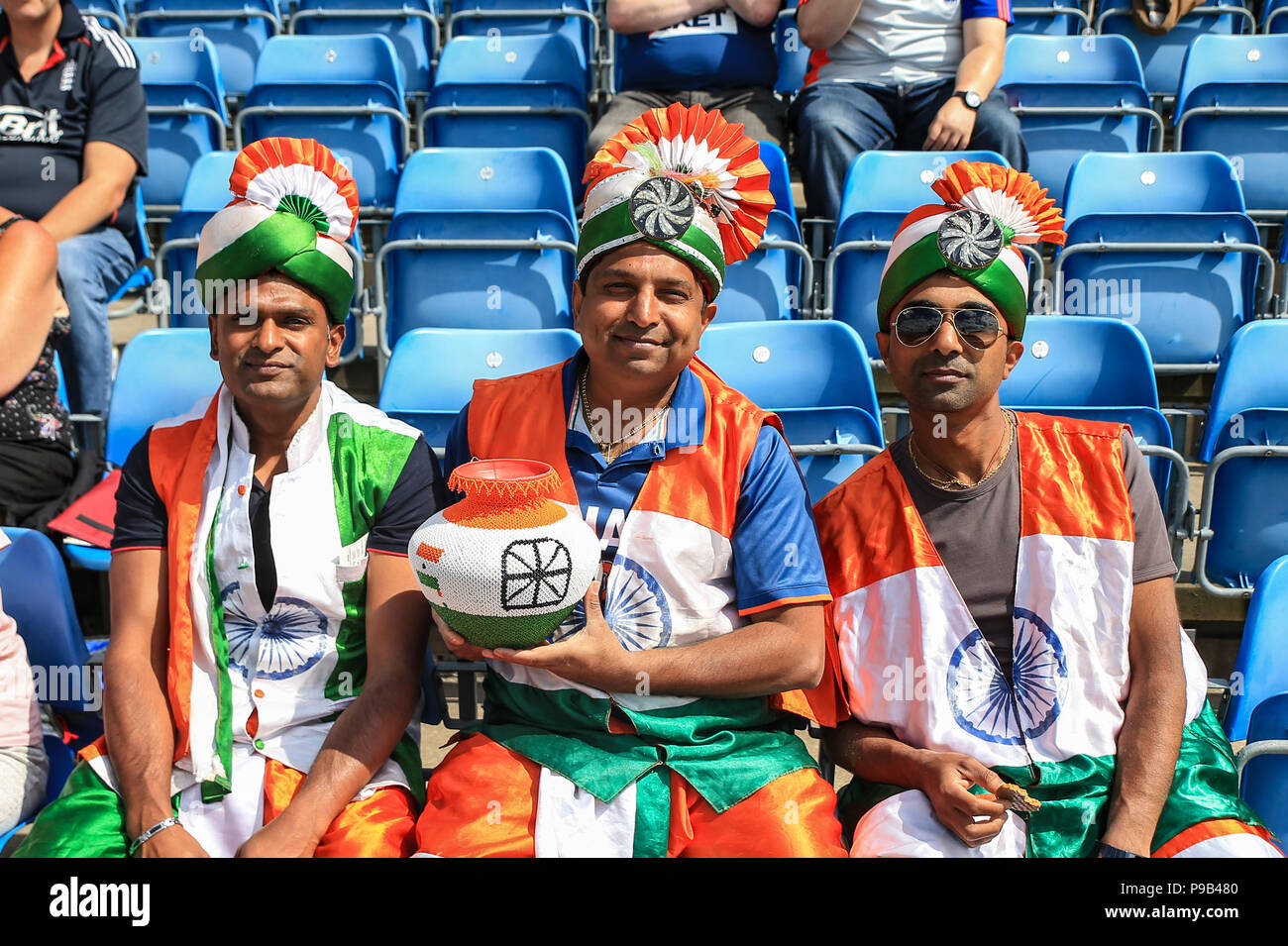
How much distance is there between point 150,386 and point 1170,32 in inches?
222

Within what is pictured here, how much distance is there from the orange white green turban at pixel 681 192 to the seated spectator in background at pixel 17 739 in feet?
4.50

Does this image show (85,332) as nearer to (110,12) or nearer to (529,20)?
(110,12)

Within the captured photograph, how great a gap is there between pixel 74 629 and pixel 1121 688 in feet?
6.95

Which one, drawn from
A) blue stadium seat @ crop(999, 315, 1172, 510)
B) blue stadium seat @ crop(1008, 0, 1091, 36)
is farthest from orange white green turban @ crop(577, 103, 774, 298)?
blue stadium seat @ crop(1008, 0, 1091, 36)

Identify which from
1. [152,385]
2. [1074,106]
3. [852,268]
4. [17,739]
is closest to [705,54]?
[852,268]

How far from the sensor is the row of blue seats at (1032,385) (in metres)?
3.21

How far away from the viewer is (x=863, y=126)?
15.4 ft

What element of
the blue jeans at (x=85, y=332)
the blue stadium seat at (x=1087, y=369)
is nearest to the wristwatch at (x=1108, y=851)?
the blue stadium seat at (x=1087, y=369)

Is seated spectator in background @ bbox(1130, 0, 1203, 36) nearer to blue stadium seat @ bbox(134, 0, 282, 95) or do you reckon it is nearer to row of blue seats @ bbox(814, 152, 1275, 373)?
row of blue seats @ bbox(814, 152, 1275, 373)

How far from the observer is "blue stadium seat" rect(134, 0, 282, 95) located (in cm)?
639

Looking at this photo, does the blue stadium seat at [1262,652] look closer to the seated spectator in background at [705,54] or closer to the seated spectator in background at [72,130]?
the seated spectator in background at [705,54]
